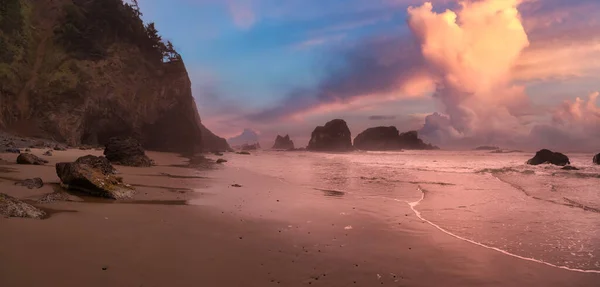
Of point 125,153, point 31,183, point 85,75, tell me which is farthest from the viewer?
point 85,75

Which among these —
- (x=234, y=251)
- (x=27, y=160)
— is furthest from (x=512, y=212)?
(x=27, y=160)

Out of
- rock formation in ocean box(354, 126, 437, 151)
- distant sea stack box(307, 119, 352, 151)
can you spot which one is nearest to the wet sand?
distant sea stack box(307, 119, 352, 151)

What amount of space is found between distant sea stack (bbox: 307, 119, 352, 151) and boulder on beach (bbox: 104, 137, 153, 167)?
10087 centimetres

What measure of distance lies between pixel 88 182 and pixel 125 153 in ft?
35.5

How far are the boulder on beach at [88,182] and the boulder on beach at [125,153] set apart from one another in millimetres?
9452

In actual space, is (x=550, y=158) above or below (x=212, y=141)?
below

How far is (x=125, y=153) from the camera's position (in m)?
18.6

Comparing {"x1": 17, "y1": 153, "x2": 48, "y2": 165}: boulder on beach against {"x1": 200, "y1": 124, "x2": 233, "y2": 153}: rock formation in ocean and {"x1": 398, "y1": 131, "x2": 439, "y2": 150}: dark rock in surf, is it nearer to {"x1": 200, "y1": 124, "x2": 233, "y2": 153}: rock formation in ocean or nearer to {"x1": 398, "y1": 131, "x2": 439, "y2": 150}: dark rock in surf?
{"x1": 200, "y1": 124, "x2": 233, "y2": 153}: rock formation in ocean

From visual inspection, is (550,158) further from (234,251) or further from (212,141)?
(212,141)

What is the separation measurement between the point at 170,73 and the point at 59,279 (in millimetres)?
58686

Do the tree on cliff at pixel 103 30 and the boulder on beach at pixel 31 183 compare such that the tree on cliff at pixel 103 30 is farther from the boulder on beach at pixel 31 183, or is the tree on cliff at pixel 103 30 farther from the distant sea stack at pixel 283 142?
the distant sea stack at pixel 283 142

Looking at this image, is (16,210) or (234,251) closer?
(234,251)

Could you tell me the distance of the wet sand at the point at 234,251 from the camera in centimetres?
414

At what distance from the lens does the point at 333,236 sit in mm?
6777
